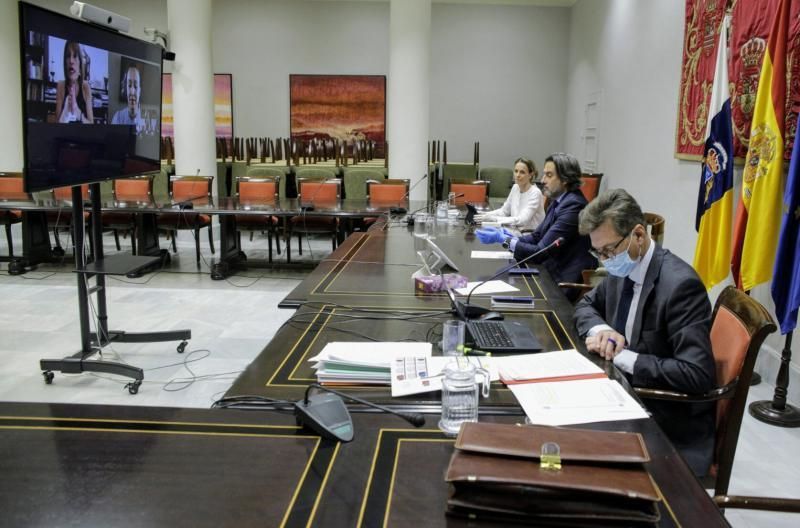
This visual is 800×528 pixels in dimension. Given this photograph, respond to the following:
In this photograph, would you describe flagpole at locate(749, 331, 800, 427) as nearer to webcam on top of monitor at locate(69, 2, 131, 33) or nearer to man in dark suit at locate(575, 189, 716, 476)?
man in dark suit at locate(575, 189, 716, 476)

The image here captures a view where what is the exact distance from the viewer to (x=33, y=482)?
119cm

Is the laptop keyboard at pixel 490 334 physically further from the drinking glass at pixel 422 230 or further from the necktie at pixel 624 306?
the drinking glass at pixel 422 230

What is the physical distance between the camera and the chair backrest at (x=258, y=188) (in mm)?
6918

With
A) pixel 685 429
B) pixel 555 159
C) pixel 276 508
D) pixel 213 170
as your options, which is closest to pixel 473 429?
pixel 276 508

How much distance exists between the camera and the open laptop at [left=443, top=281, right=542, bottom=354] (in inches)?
76.0

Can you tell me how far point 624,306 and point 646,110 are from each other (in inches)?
175

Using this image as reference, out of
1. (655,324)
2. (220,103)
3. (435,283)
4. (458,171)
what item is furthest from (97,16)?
(220,103)

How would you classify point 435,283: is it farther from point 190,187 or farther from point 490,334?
point 190,187

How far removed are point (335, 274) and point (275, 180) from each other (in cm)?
422

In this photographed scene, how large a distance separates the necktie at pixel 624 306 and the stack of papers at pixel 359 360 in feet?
2.31

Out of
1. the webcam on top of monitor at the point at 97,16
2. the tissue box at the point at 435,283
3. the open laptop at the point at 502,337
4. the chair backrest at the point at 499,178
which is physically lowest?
the open laptop at the point at 502,337

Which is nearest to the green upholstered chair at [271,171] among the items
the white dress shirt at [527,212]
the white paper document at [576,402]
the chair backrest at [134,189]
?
the chair backrest at [134,189]

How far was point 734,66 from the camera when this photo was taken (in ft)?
12.8

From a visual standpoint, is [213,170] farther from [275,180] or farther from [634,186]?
[634,186]
